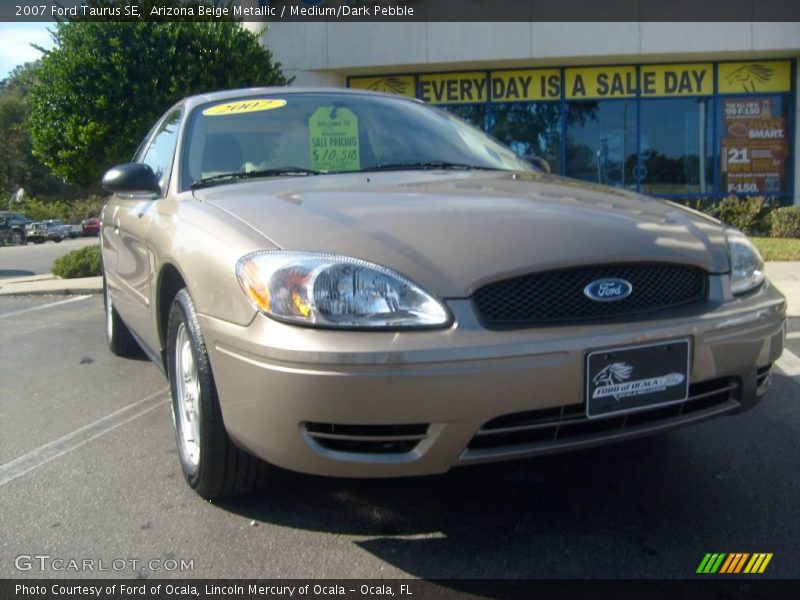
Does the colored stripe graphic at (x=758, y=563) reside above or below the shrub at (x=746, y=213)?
below

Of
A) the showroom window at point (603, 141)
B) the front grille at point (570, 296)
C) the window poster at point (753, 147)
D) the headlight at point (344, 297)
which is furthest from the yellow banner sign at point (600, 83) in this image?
the headlight at point (344, 297)

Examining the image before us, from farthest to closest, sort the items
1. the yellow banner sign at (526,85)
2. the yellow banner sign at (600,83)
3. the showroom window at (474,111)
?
the showroom window at (474,111)
the yellow banner sign at (526,85)
the yellow banner sign at (600,83)

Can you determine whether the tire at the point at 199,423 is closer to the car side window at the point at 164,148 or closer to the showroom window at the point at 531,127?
the car side window at the point at 164,148

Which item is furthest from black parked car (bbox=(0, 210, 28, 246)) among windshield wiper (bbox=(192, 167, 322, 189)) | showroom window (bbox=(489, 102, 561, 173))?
windshield wiper (bbox=(192, 167, 322, 189))

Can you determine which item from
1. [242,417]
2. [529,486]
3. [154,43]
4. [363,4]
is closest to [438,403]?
[242,417]

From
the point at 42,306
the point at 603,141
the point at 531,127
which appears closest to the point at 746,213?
the point at 603,141

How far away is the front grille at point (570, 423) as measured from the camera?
7.76 feet

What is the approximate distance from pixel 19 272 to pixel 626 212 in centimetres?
1647

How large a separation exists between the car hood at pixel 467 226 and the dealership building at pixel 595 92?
12957 millimetres

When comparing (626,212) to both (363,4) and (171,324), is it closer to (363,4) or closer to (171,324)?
(171,324)

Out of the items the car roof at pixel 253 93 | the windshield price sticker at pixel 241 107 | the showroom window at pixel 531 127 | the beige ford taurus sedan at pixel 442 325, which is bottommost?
the beige ford taurus sedan at pixel 442 325

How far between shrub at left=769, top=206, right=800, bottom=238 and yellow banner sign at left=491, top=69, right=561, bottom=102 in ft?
16.0

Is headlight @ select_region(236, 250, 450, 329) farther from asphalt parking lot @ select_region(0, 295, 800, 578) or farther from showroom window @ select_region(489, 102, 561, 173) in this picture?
showroom window @ select_region(489, 102, 561, 173)

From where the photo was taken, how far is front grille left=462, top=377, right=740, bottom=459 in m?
2.37
